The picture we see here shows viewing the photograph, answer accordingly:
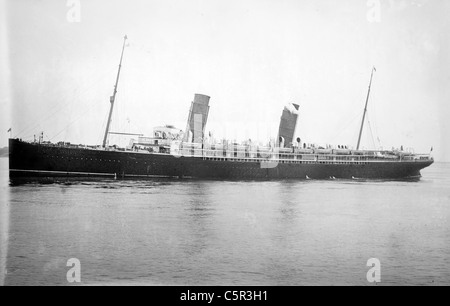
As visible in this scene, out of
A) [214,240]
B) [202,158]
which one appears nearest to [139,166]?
[202,158]

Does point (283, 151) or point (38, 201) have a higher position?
point (283, 151)

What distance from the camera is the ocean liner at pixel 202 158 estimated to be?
37.5 meters

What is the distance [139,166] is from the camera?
4016 centimetres

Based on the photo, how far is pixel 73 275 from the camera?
38.5 ft

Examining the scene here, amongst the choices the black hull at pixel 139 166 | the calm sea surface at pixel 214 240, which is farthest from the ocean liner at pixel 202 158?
the calm sea surface at pixel 214 240

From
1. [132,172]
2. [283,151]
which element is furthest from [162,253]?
[283,151]

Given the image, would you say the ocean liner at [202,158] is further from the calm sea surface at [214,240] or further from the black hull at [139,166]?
the calm sea surface at [214,240]

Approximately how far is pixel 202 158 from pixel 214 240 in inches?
1095

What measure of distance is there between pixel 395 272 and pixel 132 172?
3046 cm

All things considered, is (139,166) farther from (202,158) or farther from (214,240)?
(214,240)

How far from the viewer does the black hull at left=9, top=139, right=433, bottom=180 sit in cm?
3728

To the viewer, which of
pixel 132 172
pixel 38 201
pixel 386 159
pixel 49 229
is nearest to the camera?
pixel 49 229

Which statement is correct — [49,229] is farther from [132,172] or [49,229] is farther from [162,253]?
[132,172]

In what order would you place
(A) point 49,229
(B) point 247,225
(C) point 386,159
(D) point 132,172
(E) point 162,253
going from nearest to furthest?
(E) point 162,253 → (A) point 49,229 → (B) point 247,225 → (D) point 132,172 → (C) point 386,159
